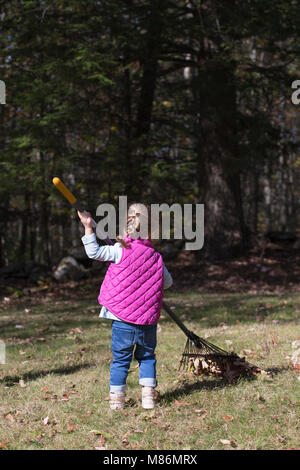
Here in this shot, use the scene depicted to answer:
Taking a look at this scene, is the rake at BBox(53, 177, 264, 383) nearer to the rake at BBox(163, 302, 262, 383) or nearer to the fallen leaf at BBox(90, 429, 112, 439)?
the rake at BBox(163, 302, 262, 383)

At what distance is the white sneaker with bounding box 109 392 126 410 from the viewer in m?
4.46

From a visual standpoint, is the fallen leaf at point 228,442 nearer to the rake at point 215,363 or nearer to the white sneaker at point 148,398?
the white sneaker at point 148,398

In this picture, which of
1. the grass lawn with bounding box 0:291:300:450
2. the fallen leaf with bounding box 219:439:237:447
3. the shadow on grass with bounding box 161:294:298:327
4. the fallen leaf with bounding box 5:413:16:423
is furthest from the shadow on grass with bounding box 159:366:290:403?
the shadow on grass with bounding box 161:294:298:327

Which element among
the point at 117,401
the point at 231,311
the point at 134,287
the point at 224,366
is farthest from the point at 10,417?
the point at 231,311

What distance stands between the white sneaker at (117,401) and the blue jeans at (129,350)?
0.16 ft

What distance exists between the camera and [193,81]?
13.1 meters

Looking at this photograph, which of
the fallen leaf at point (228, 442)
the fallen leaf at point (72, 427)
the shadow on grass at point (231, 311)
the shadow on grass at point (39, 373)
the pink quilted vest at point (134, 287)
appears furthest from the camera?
the shadow on grass at point (231, 311)

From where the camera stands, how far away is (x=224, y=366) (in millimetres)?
5324

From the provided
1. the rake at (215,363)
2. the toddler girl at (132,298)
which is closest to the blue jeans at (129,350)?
the toddler girl at (132,298)

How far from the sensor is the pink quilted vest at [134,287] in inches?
170

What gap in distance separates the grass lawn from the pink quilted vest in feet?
2.84
